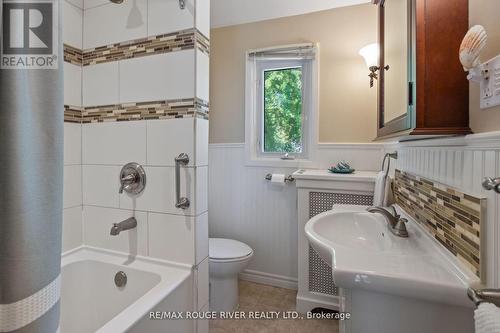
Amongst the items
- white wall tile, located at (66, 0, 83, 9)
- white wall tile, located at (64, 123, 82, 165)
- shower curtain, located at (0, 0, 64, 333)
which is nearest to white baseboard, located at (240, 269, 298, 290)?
white wall tile, located at (64, 123, 82, 165)

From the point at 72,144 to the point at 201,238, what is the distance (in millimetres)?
869

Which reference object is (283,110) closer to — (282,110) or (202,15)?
(282,110)

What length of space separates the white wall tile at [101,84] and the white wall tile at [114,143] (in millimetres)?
130

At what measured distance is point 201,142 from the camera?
1.16m

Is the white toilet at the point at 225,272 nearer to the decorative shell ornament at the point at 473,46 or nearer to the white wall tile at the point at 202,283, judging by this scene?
the white wall tile at the point at 202,283

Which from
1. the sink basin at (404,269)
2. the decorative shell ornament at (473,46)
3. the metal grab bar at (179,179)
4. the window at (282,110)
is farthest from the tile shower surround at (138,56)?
the window at (282,110)

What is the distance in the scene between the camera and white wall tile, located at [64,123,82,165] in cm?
129

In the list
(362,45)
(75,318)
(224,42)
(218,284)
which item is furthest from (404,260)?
(224,42)

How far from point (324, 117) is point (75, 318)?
79.8 inches

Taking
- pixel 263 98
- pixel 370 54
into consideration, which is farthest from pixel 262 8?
pixel 370 54

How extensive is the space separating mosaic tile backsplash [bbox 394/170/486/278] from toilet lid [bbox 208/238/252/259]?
1.11 meters

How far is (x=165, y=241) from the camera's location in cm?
118

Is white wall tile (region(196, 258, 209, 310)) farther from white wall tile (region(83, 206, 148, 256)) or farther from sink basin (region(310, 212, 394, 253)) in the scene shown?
sink basin (region(310, 212, 394, 253))

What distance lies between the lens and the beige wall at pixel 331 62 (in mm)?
1885
